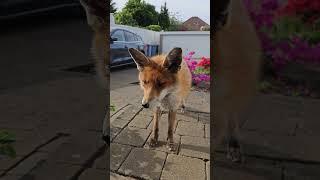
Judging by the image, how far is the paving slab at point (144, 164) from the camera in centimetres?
207

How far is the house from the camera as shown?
78.0 inches

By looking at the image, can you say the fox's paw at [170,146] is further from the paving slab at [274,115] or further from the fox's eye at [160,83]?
the paving slab at [274,115]

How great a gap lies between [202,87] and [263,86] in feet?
1.11

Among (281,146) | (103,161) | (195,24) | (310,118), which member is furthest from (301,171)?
(103,161)

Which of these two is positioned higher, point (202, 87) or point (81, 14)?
point (81, 14)

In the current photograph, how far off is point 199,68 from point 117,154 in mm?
700

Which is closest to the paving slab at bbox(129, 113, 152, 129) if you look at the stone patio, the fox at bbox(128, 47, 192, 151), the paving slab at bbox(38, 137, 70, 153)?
the stone patio

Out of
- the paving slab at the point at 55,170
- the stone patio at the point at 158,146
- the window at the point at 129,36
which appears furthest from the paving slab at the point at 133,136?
the window at the point at 129,36

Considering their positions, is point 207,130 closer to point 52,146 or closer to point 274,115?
point 274,115

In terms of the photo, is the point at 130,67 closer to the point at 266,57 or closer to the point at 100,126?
the point at 100,126

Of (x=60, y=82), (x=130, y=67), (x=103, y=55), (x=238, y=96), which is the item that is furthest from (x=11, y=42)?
(x=238, y=96)

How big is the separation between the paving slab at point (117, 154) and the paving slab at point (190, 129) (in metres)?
0.32

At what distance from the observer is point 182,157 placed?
209 centimetres

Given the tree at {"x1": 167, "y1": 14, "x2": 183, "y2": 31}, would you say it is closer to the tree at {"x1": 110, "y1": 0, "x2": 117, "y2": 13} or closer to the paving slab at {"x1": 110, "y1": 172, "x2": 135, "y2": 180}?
the tree at {"x1": 110, "y1": 0, "x2": 117, "y2": 13}
